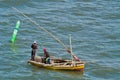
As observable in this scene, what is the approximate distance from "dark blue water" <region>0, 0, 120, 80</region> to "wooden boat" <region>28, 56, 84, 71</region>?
437 mm

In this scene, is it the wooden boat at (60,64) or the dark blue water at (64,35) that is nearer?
the wooden boat at (60,64)

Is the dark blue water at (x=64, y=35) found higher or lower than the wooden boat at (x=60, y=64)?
higher

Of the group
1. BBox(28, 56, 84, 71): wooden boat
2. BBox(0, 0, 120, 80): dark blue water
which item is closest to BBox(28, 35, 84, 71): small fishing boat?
BBox(28, 56, 84, 71): wooden boat

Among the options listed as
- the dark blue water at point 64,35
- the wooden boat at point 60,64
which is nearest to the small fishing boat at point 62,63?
the wooden boat at point 60,64

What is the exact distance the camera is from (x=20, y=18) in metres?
53.7

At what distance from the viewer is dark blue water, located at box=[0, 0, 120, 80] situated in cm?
3875

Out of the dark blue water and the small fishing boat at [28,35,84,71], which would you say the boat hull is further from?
the dark blue water

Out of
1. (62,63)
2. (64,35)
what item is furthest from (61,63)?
(64,35)

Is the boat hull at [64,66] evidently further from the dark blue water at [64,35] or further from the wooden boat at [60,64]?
the dark blue water at [64,35]

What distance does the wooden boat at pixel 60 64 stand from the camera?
37.5 m

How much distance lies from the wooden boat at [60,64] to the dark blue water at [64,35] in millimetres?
437

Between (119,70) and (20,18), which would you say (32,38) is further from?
(119,70)

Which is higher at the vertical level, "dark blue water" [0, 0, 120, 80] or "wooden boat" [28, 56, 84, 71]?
"dark blue water" [0, 0, 120, 80]

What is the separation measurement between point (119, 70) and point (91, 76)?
9.62 ft
